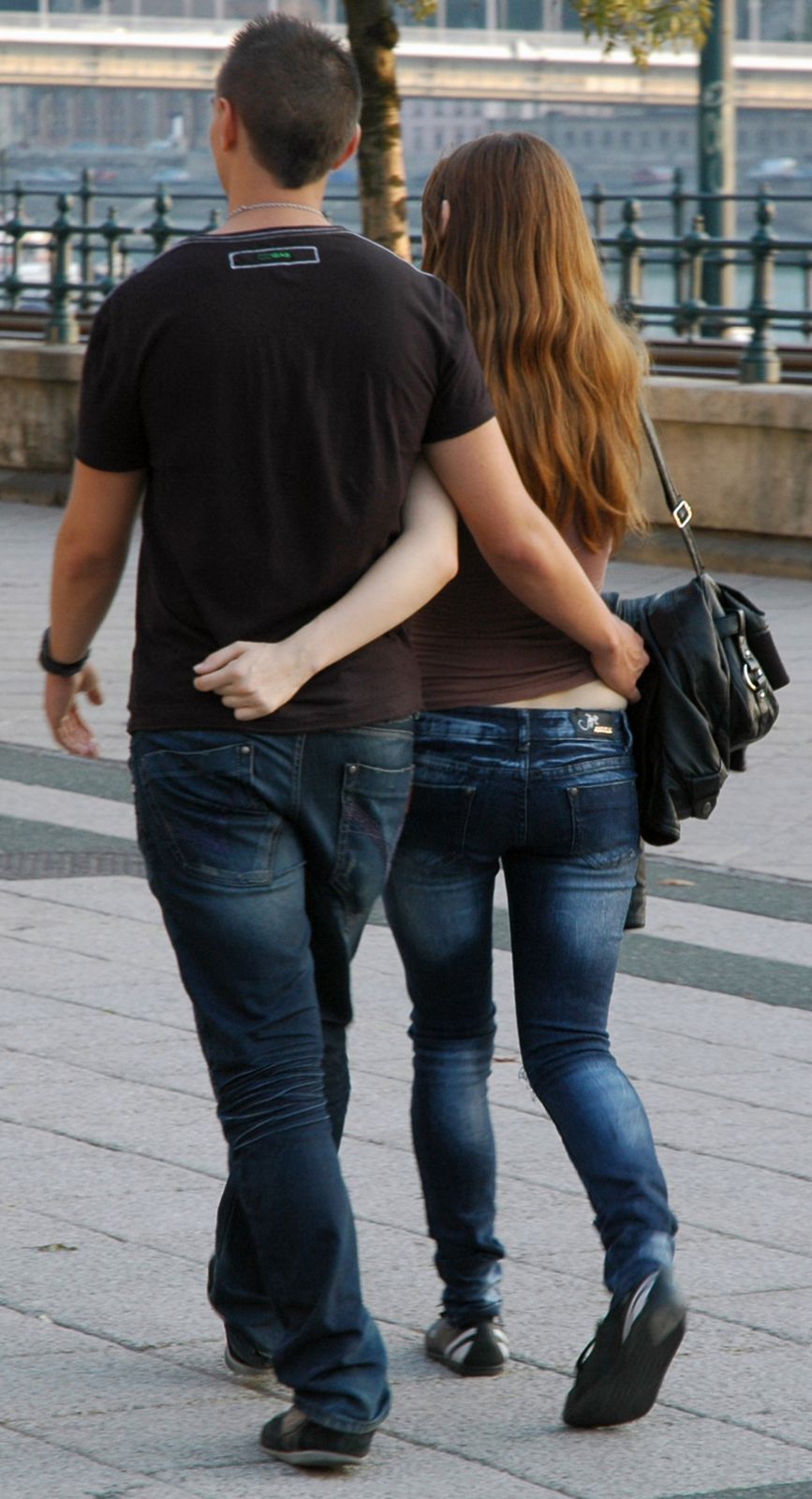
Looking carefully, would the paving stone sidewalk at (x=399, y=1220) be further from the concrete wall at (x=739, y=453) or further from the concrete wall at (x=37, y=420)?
the concrete wall at (x=37, y=420)

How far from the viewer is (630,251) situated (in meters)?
15.2

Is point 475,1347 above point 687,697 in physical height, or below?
below

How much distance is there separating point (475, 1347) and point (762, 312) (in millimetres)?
10967

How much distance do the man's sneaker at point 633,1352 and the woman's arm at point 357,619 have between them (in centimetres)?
89

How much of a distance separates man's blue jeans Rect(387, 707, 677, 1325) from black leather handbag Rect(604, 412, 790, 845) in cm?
3

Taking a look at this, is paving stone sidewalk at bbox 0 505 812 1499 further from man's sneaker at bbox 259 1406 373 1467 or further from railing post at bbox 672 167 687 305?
railing post at bbox 672 167 687 305

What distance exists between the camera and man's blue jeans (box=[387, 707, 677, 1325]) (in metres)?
3.04

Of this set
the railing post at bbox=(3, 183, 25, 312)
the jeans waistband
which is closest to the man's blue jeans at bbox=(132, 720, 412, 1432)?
the jeans waistband

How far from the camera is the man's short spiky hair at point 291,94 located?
8.89 ft

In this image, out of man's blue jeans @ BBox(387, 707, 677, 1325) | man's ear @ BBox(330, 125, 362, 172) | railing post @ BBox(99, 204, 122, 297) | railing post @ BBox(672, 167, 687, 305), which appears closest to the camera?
man's ear @ BBox(330, 125, 362, 172)

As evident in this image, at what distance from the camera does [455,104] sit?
97.2 m

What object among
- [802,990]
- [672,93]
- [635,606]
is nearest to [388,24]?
[802,990]

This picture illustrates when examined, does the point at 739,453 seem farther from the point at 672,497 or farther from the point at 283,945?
the point at 283,945

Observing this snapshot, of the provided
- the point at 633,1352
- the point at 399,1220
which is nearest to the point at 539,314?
the point at 633,1352
